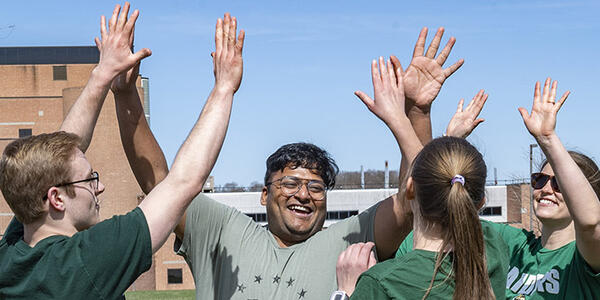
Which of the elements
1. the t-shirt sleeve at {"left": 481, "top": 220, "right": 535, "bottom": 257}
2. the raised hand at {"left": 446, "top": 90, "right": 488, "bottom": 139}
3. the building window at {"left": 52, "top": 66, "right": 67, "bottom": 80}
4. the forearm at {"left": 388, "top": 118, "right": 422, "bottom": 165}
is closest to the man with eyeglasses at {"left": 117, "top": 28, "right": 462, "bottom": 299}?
the forearm at {"left": 388, "top": 118, "right": 422, "bottom": 165}

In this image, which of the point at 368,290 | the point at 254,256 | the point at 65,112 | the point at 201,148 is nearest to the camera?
the point at 368,290

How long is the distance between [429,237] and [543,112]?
3.50 ft

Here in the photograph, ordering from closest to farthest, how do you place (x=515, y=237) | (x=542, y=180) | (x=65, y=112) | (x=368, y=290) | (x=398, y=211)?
(x=368, y=290), (x=398, y=211), (x=542, y=180), (x=515, y=237), (x=65, y=112)

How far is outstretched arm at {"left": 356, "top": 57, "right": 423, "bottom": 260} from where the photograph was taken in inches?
144

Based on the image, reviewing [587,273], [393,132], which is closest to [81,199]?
[393,132]

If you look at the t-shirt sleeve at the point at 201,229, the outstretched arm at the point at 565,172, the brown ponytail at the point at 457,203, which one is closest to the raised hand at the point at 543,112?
the outstretched arm at the point at 565,172

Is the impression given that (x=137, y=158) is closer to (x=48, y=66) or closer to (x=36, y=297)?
(x=36, y=297)

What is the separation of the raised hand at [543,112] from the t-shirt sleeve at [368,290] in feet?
4.17

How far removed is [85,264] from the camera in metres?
2.88

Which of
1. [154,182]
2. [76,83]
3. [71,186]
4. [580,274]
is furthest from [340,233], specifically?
[76,83]

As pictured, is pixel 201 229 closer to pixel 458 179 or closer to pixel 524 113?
pixel 458 179

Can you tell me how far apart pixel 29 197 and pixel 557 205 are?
3.02 meters

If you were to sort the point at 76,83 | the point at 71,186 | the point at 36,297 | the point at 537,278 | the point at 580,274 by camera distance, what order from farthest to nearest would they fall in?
the point at 76,83 < the point at 537,278 < the point at 580,274 < the point at 71,186 < the point at 36,297

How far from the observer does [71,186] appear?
123 inches
